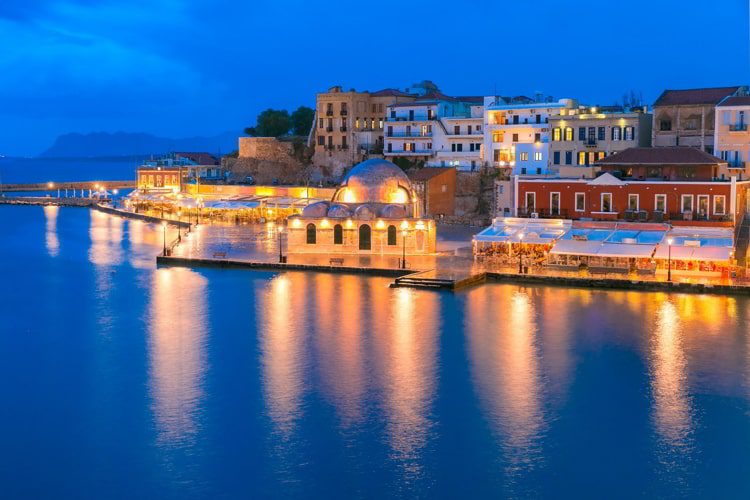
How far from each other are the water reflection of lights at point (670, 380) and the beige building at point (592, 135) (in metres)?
21.9

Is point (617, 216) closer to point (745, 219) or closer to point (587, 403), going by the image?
point (745, 219)

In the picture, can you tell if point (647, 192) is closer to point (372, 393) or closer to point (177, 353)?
point (372, 393)

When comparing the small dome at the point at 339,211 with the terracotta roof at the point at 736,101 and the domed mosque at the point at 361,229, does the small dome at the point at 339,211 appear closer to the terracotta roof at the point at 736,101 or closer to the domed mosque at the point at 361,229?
the domed mosque at the point at 361,229

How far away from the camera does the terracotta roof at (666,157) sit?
4142 centimetres

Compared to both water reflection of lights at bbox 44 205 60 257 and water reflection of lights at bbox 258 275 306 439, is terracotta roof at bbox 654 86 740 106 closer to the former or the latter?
water reflection of lights at bbox 258 275 306 439

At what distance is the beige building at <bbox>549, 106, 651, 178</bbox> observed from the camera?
51.1 m

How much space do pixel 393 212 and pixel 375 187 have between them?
11.3ft

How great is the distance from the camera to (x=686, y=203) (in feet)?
132

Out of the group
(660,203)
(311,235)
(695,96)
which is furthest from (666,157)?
(311,235)

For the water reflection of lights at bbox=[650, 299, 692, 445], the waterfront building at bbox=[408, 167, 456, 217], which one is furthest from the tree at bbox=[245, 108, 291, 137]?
the water reflection of lights at bbox=[650, 299, 692, 445]

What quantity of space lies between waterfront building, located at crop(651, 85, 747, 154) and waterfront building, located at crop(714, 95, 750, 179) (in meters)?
2.74

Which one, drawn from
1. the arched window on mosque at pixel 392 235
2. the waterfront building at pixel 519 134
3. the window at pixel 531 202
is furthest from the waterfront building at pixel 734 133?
the arched window on mosque at pixel 392 235

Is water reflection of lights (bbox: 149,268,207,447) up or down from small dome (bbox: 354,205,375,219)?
down

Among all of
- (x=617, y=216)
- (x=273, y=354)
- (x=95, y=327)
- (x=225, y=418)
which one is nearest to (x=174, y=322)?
(x=95, y=327)
